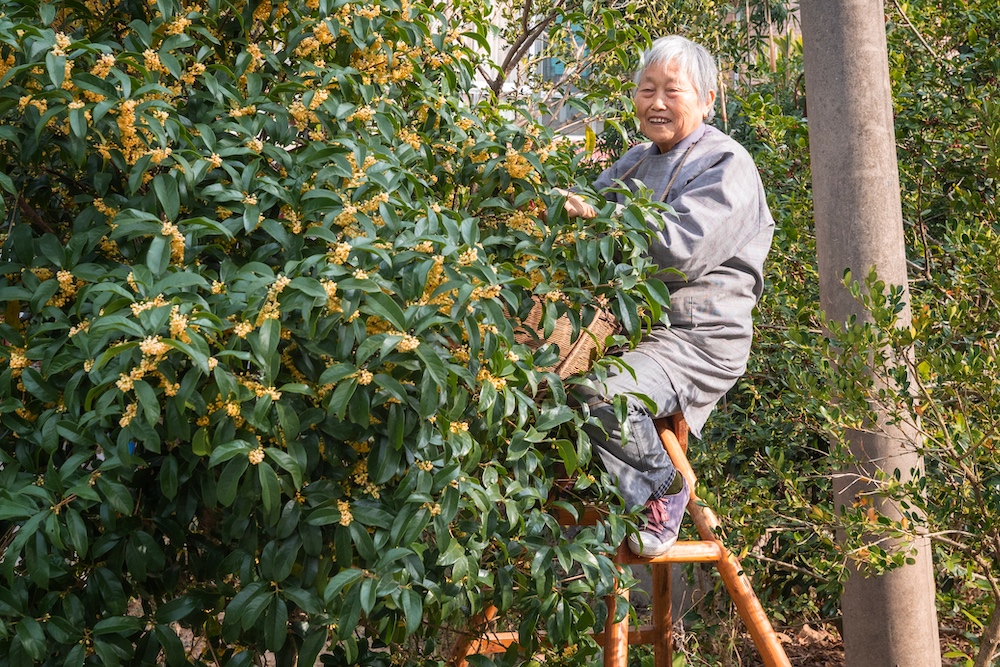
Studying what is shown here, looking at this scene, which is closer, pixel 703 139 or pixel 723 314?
pixel 723 314

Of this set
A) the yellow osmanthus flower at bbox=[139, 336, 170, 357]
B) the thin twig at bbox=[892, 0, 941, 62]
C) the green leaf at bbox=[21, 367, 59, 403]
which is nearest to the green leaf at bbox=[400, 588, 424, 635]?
the yellow osmanthus flower at bbox=[139, 336, 170, 357]

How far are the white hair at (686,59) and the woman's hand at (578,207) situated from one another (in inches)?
33.8

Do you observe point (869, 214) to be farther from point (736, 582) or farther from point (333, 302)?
point (333, 302)

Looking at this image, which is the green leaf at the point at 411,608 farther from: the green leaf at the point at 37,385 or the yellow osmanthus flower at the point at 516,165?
the yellow osmanthus flower at the point at 516,165

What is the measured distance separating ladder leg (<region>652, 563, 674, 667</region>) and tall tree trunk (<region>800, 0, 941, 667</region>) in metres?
0.57

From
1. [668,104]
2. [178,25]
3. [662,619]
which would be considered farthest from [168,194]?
[662,619]

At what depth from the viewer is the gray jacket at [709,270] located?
8.79 ft

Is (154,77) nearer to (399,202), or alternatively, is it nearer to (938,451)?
(399,202)

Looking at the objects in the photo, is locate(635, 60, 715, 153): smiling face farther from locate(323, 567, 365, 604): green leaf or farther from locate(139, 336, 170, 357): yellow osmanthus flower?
locate(139, 336, 170, 357): yellow osmanthus flower

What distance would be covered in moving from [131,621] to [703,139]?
2032mm

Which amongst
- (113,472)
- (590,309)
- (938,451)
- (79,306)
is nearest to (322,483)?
(113,472)

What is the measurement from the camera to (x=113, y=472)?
180 centimetres

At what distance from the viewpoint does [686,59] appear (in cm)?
300

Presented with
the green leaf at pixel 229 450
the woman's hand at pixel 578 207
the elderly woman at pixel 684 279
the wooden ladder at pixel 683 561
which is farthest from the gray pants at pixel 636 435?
the green leaf at pixel 229 450
